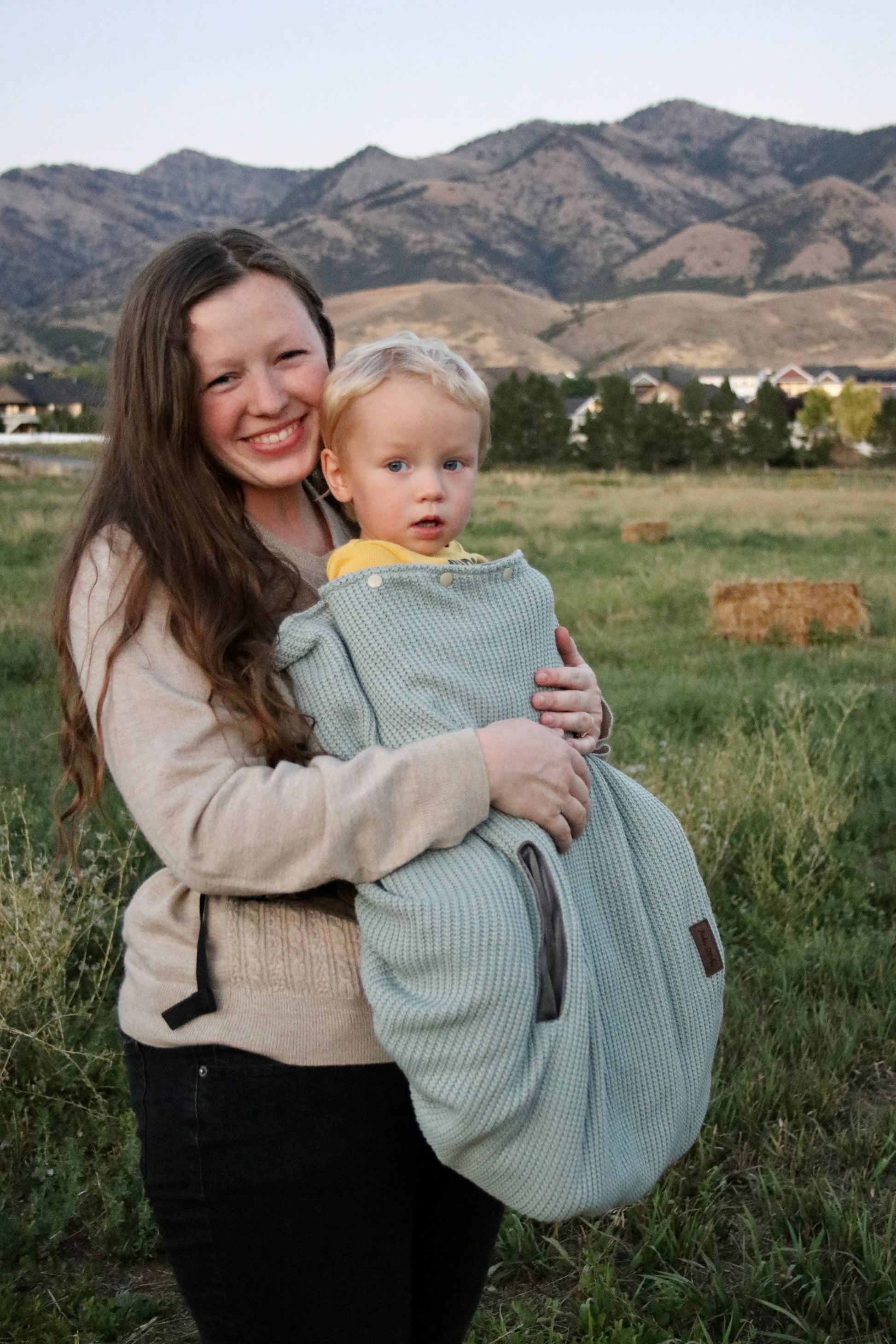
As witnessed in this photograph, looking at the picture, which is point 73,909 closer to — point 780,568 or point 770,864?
point 770,864

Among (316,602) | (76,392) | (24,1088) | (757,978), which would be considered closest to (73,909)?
(24,1088)

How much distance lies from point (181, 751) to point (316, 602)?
429 mm

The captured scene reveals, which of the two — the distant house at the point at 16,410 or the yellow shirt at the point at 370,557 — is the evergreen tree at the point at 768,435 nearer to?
the yellow shirt at the point at 370,557

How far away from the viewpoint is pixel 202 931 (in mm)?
1664

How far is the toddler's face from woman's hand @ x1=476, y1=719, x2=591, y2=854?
0.40 m

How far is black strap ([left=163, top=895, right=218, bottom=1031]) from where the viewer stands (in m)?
1.64

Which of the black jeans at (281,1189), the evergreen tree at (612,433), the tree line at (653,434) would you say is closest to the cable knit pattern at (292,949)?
the black jeans at (281,1189)

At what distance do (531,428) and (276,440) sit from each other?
182ft

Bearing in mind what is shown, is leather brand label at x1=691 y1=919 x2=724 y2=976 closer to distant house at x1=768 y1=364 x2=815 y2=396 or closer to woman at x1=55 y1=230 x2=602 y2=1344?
woman at x1=55 y1=230 x2=602 y2=1344

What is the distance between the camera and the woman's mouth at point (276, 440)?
1940 millimetres

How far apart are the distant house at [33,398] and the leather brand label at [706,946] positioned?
91511 mm

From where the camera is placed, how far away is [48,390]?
104 meters

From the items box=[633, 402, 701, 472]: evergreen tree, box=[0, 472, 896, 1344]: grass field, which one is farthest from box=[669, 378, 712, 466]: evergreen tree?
box=[0, 472, 896, 1344]: grass field

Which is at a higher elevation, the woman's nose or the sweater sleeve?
the woman's nose
